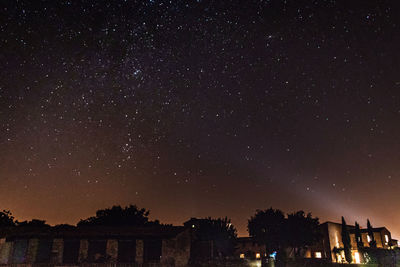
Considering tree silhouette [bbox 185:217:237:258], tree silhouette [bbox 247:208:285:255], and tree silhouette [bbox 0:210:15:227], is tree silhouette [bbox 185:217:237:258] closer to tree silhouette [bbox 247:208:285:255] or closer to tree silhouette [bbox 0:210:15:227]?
tree silhouette [bbox 247:208:285:255]

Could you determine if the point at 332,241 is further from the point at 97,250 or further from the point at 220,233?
the point at 97,250

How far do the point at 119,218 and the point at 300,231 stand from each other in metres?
31.5

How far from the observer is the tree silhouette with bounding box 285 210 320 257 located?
41.7 meters

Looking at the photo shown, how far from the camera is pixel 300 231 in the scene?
41.9 metres

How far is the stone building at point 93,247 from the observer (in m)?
27.5

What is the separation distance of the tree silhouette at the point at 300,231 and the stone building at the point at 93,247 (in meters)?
18.9

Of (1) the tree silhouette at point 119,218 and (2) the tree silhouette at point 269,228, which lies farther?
(1) the tree silhouette at point 119,218

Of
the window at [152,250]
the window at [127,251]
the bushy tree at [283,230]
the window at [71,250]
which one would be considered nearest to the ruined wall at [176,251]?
the window at [152,250]

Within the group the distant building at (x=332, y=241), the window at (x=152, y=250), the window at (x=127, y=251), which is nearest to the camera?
the window at (x=127, y=251)

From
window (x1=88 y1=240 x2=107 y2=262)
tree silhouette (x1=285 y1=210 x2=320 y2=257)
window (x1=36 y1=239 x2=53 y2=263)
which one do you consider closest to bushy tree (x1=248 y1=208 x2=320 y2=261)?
tree silhouette (x1=285 y1=210 x2=320 y2=257)

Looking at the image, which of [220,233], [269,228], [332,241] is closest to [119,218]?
[220,233]

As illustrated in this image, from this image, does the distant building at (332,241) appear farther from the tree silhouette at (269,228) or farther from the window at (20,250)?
the window at (20,250)

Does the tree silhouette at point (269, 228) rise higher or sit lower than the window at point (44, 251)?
higher

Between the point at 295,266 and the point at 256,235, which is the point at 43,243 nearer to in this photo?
the point at 295,266
